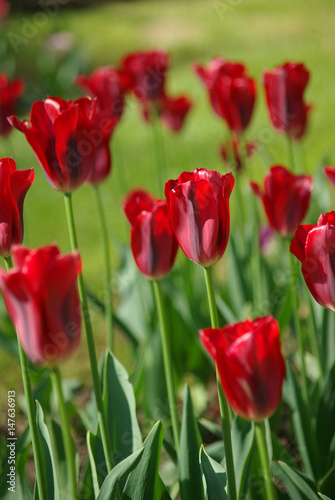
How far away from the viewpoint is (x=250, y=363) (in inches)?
27.9

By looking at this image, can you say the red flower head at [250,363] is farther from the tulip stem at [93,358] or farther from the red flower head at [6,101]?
the red flower head at [6,101]

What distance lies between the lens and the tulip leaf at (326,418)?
4.31 ft

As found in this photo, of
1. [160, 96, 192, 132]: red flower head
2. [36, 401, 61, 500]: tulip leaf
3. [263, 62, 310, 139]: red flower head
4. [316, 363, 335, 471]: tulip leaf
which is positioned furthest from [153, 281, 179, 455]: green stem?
[160, 96, 192, 132]: red flower head

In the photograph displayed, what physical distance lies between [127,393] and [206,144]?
153 inches

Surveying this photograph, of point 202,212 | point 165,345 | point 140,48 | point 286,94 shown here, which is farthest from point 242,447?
point 140,48

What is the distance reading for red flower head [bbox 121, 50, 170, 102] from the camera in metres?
1.96

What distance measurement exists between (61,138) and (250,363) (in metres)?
0.46

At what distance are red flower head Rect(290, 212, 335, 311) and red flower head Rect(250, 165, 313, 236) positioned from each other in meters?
0.34

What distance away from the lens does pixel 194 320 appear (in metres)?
1.81

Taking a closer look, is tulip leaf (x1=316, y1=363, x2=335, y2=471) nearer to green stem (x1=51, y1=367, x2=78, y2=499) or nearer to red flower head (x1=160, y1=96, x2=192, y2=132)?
green stem (x1=51, y1=367, x2=78, y2=499)

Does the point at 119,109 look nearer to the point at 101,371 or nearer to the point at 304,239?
the point at 101,371

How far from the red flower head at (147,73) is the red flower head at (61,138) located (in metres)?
1.02

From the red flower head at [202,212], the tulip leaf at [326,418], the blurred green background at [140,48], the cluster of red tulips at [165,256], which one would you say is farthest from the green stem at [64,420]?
the blurred green background at [140,48]

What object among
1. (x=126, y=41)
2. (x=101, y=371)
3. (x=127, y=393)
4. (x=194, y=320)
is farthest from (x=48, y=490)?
(x=126, y=41)
